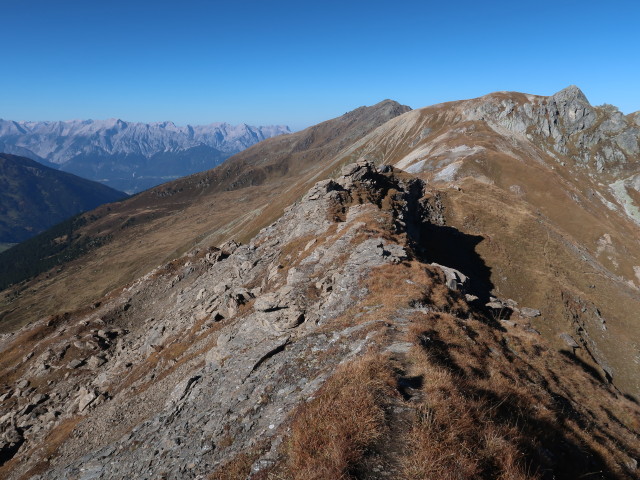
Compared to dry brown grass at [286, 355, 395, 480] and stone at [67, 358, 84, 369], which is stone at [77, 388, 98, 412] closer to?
stone at [67, 358, 84, 369]

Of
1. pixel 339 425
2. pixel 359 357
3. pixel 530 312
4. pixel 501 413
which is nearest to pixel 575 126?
pixel 530 312

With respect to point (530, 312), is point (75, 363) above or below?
below

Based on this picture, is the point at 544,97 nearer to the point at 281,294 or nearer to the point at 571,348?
the point at 571,348

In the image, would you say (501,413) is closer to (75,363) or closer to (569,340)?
(569,340)

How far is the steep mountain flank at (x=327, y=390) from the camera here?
923cm

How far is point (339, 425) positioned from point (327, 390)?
2.42 metres

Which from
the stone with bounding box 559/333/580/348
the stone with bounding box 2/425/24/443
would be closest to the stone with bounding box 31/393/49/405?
the stone with bounding box 2/425/24/443

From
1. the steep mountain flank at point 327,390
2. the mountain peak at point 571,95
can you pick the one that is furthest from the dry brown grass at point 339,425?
the mountain peak at point 571,95

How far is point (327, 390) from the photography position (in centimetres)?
1169

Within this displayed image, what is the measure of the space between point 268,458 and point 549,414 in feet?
39.1

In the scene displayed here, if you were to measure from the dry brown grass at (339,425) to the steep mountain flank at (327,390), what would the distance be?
0.05 metres

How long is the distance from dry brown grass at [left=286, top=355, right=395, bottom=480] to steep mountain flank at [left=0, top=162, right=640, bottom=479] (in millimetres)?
50

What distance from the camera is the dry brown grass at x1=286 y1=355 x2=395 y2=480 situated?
27.1ft

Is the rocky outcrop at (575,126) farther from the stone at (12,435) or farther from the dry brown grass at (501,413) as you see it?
the stone at (12,435)
